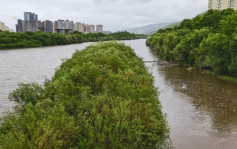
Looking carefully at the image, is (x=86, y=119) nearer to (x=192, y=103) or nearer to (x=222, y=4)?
(x=192, y=103)

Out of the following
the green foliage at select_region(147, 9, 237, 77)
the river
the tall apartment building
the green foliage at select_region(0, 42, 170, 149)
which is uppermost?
the tall apartment building

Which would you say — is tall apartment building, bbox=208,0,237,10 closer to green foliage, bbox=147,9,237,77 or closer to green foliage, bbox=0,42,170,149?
green foliage, bbox=147,9,237,77

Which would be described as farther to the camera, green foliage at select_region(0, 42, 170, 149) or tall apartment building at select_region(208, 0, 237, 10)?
tall apartment building at select_region(208, 0, 237, 10)

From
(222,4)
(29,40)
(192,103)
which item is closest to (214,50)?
(192,103)

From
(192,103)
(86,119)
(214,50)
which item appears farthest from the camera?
(214,50)

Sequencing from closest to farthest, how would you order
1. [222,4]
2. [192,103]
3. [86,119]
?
[86,119] < [192,103] < [222,4]

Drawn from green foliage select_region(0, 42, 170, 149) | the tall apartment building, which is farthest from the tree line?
green foliage select_region(0, 42, 170, 149)

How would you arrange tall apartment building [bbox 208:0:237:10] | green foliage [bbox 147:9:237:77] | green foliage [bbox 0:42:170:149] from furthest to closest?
1. tall apartment building [bbox 208:0:237:10]
2. green foliage [bbox 147:9:237:77]
3. green foliage [bbox 0:42:170:149]

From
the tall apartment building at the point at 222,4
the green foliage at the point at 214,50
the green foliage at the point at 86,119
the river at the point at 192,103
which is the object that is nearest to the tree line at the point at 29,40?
the river at the point at 192,103

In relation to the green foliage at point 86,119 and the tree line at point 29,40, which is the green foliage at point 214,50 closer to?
the green foliage at point 86,119
